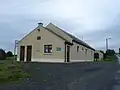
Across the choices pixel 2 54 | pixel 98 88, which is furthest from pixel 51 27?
pixel 98 88

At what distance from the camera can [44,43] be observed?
41.0m

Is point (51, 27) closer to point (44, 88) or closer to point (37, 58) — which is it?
point (37, 58)

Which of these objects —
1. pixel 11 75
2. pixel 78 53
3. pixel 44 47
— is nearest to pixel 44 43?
pixel 44 47

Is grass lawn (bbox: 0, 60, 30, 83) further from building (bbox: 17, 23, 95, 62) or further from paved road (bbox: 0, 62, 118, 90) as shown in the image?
building (bbox: 17, 23, 95, 62)

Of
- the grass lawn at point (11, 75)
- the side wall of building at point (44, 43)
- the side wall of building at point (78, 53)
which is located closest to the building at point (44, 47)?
the side wall of building at point (44, 43)

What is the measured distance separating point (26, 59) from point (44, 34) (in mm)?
5146

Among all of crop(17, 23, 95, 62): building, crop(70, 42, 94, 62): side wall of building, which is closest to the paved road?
crop(17, 23, 95, 62): building

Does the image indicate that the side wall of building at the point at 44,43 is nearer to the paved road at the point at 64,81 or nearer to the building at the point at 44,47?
the building at the point at 44,47

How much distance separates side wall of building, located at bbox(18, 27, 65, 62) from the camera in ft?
132

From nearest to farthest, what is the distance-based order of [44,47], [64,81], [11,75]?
[64,81] < [11,75] < [44,47]

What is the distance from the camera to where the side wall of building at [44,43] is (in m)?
40.1

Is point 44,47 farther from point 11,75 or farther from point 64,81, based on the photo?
point 64,81

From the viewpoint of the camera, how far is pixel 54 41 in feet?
134

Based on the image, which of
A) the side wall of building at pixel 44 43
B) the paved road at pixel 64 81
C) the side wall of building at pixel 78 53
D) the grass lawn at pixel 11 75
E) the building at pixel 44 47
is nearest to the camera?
the paved road at pixel 64 81
